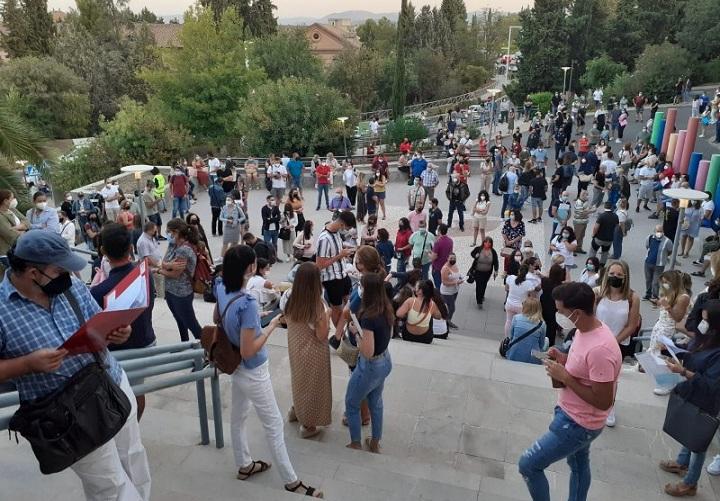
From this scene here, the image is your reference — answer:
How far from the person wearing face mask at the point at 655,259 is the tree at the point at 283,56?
32.3 meters

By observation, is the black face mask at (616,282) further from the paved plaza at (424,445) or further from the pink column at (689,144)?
the pink column at (689,144)

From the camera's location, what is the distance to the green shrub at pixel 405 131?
1007 inches

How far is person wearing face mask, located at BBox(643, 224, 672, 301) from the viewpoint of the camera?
33.0 ft

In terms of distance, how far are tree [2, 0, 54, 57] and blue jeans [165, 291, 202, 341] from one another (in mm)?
46216

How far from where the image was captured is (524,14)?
148 feet

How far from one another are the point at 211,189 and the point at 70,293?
11.4 metres

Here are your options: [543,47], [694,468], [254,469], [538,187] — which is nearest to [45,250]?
[254,469]

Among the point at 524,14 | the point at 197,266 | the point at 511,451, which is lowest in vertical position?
the point at 511,451

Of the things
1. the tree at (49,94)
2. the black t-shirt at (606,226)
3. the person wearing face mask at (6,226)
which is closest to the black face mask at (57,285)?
the person wearing face mask at (6,226)

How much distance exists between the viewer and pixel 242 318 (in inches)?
142

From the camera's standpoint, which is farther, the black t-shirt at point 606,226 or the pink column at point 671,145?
the pink column at point 671,145

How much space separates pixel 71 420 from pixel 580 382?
266cm

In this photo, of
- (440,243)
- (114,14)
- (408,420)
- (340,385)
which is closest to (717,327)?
(408,420)

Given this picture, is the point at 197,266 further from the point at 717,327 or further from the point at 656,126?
the point at 656,126
